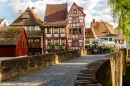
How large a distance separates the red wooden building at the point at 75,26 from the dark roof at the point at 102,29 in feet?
69.4

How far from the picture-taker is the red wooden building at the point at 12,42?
28562 millimetres

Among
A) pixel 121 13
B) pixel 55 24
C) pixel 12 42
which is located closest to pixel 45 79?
pixel 121 13

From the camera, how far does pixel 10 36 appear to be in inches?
1164

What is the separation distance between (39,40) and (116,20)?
20.2 m

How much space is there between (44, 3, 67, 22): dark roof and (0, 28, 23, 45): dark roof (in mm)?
9286

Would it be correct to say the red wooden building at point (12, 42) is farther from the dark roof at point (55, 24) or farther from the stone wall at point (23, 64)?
the stone wall at point (23, 64)

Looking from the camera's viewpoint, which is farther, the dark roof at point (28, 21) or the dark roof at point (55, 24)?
the dark roof at point (28, 21)

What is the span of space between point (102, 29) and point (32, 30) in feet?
85.6

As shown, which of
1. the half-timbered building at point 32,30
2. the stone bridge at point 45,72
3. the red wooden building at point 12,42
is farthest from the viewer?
the half-timbered building at point 32,30

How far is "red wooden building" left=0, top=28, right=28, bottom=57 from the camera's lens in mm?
28562

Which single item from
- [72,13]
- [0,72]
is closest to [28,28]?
[72,13]

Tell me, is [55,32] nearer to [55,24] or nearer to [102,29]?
[55,24]

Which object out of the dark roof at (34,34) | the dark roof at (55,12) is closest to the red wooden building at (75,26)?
the dark roof at (55,12)

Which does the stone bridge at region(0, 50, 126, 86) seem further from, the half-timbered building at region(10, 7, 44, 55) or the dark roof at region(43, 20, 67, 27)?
the half-timbered building at region(10, 7, 44, 55)
